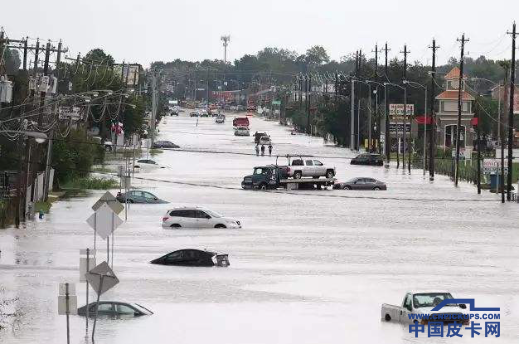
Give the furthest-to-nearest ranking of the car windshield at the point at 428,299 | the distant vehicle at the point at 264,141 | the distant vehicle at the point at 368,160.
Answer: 1. the distant vehicle at the point at 264,141
2. the distant vehicle at the point at 368,160
3. the car windshield at the point at 428,299

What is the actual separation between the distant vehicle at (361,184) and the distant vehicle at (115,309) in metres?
60.1

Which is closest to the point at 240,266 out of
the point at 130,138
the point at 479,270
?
the point at 479,270

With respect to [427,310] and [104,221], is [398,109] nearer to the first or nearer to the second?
[104,221]

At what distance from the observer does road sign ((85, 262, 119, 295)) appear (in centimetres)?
3541

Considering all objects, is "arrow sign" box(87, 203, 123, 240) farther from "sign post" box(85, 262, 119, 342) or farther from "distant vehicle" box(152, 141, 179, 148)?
"distant vehicle" box(152, 141, 179, 148)

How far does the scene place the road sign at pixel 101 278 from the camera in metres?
35.4

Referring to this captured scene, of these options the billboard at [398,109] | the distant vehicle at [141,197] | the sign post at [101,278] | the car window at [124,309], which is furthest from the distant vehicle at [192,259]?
the billboard at [398,109]

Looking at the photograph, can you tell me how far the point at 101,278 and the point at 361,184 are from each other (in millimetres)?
66830

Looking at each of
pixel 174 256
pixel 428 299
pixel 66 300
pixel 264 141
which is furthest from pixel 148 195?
pixel 264 141

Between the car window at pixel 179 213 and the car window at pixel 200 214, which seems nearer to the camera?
the car window at pixel 200 214

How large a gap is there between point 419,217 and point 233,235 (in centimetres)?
1483

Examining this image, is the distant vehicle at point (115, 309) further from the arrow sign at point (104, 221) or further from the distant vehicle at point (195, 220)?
the distant vehicle at point (195, 220)

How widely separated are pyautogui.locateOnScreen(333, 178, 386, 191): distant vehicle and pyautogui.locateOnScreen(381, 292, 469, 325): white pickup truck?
6122cm

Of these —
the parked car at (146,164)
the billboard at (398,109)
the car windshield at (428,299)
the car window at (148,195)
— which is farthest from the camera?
the billboard at (398,109)
